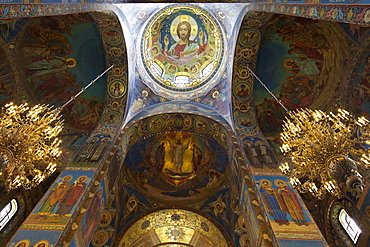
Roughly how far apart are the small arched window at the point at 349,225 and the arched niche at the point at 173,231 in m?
4.43

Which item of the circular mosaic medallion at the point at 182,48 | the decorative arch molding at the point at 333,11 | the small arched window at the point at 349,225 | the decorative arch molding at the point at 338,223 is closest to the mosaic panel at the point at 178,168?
the circular mosaic medallion at the point at 182,48

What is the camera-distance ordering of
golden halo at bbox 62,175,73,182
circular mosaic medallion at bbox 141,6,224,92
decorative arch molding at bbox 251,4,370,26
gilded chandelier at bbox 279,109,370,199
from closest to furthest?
decorative arch molding at bbox 251,4,370,26, gilded chandelier at bbox 279,109,370,199, golden halo at bbox 62,175,73,182, circular mosaic medallion at bbox 141,6,224,92

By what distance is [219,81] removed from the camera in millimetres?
11414

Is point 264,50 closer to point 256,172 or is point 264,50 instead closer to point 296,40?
point 296,40

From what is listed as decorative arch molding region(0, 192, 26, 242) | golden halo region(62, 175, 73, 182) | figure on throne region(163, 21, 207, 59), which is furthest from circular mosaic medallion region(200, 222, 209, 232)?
figure on throne region(163, 21, 207, 59)

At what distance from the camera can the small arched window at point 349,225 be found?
25.8ft

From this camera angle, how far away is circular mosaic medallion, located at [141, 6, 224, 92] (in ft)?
38.8

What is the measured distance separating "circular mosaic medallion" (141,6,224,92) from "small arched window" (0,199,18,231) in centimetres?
746

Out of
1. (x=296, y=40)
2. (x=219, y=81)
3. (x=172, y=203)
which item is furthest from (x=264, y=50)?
(x=172, y=203)

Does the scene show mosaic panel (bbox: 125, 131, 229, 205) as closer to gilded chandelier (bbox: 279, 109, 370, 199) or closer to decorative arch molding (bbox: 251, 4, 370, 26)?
gilded chandelier (bbox: 279, 109, 370, 199)

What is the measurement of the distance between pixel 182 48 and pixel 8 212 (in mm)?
10318

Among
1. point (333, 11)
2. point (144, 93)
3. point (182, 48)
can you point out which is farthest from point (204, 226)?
point (333, 11)

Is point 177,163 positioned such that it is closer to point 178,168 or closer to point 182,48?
point 178,168

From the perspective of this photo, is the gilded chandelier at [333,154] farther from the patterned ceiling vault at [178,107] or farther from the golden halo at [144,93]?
the golden halo at [144,93]
